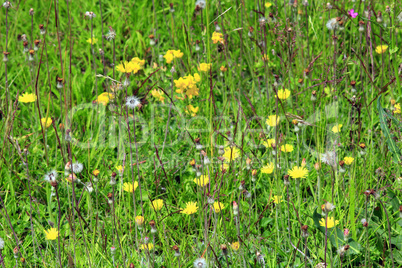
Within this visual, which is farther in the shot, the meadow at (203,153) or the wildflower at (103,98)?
the wildflower at (103,98)

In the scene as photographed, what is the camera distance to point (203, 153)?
4.37 feet

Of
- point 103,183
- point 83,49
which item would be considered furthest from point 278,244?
point 83,49

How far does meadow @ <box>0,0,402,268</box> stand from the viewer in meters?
1.42

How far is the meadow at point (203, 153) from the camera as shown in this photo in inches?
55.7

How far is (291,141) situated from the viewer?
2006mm

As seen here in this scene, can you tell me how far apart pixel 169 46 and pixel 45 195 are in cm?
129

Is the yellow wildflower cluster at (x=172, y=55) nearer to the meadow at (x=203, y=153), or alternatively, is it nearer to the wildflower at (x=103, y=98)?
the meadow at (x=203, y=153)

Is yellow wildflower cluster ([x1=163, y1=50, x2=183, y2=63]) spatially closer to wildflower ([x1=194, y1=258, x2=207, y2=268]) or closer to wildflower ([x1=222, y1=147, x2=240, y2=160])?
wildflower ([x1=222, y1=147, x2=240, y2=160])

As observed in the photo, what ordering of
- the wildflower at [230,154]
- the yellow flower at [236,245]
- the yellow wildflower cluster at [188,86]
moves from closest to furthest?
the yellow flower at [236,245] < the wildflower at [230,154] < the yellow wildflower cluster at [188,86]

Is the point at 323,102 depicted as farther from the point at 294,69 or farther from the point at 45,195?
the point at 45,195

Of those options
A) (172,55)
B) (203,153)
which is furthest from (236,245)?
(172,55)

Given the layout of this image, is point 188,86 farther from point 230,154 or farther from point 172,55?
point 230,154

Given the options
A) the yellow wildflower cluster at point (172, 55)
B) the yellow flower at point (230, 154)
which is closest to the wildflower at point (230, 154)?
the yellow flower at point (230, 154)

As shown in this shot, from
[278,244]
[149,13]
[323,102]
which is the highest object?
[149,13]
